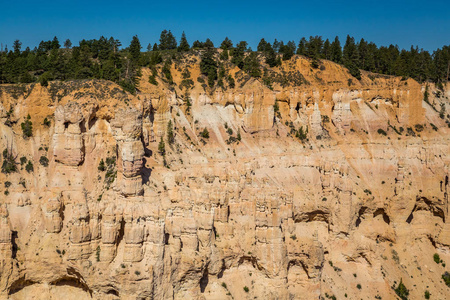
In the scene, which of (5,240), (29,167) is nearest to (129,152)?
(29,167)

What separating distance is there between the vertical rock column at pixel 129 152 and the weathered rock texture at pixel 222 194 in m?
A: 0.13

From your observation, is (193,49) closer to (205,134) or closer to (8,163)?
(205,134)

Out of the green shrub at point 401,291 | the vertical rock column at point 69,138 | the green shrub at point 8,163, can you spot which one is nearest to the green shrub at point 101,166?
the vertical rock column at point 69,138

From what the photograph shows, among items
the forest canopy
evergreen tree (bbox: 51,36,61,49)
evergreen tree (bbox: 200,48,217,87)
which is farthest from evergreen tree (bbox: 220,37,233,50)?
evergreen tree (bbox: 51,36,61,49)

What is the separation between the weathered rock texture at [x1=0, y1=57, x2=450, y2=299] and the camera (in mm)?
38812

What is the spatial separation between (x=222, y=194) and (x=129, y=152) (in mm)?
9883

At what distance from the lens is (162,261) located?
3772 centimetres

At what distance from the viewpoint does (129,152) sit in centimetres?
3947

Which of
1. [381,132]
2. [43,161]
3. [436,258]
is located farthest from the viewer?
[381,132]

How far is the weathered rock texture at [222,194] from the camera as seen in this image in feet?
127

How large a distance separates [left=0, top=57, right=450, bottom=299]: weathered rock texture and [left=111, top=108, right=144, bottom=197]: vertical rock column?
5.0 inches

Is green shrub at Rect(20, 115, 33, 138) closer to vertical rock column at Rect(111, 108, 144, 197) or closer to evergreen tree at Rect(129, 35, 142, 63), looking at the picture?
vertical rock column at Rect(111, 108, 144, 197)

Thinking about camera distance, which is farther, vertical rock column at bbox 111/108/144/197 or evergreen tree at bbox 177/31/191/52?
evergreen tree at bbox 177/31/191/52

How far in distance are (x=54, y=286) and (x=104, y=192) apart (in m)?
9.02
